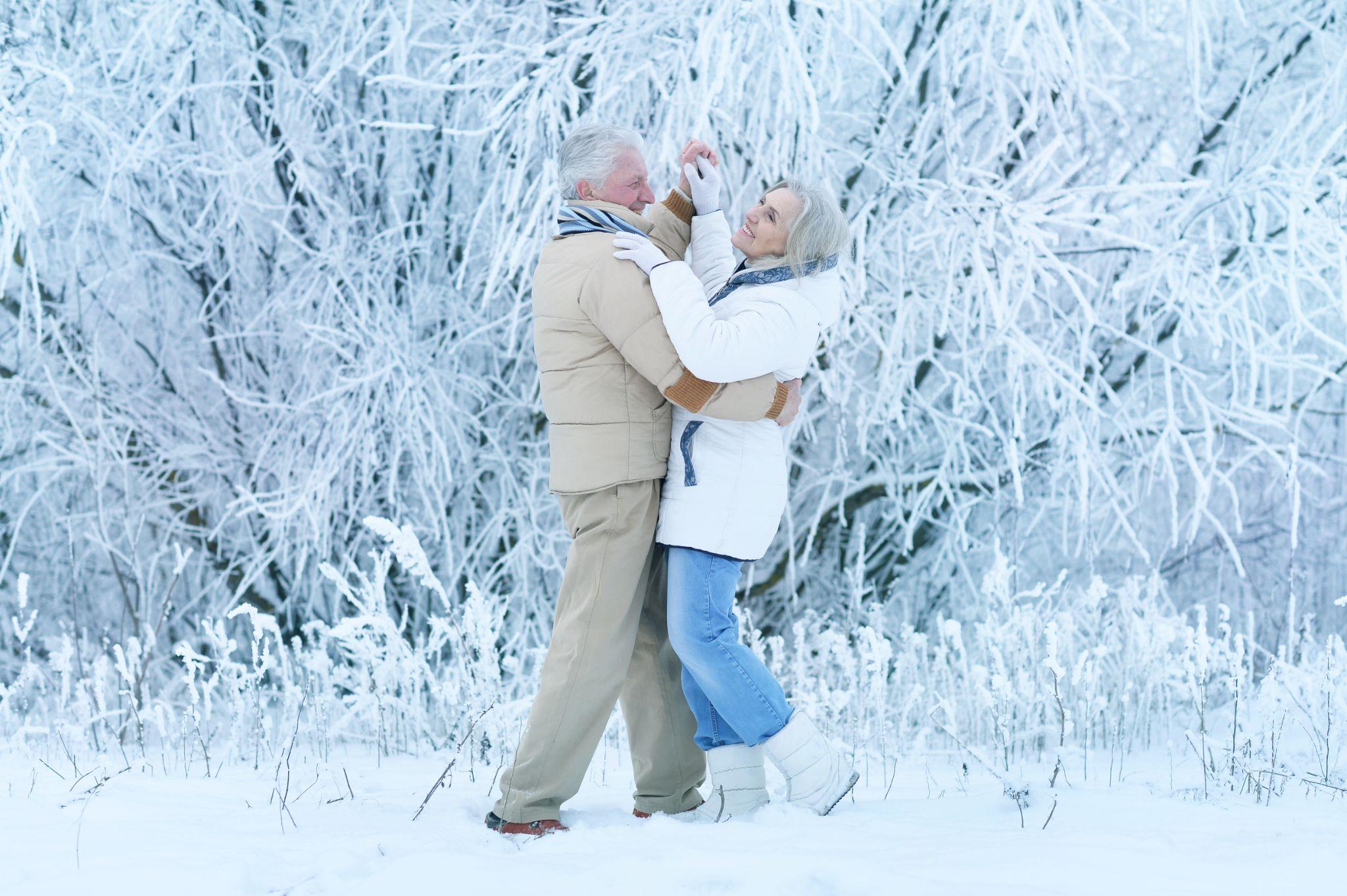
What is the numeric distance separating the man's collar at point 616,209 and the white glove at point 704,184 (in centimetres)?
15

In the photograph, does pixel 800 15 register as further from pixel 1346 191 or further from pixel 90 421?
pixel 90 421

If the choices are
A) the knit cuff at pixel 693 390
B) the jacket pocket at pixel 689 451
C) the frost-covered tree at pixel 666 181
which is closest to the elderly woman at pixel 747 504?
the jacket pocket at pixel 689 451

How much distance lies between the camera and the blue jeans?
2393mm

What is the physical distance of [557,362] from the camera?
7.96 feet

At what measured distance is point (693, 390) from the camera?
2275 mm

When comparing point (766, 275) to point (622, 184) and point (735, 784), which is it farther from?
point (735, 784)

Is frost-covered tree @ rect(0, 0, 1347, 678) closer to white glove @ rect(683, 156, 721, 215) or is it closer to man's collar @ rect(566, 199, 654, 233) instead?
white glove @ rect(683, 156, 721, 215)

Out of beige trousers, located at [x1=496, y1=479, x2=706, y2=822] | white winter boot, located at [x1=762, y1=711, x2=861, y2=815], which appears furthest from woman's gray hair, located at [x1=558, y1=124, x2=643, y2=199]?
white winter boot, located at [x1=762, y1=711, x2=861, y2=815]

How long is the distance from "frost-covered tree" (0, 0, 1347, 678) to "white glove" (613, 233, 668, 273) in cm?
172

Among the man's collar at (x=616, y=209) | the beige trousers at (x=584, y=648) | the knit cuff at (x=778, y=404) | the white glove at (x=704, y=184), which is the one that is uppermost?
the white glove at (x=704, y=184)

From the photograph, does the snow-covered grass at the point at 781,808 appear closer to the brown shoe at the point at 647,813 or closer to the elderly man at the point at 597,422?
the brown shoe at the point at 647,813

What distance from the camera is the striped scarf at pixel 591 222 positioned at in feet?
7.85

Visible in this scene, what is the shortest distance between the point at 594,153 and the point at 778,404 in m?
0.71

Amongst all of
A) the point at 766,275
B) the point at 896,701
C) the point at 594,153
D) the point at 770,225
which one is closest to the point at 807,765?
the point at 766,275
